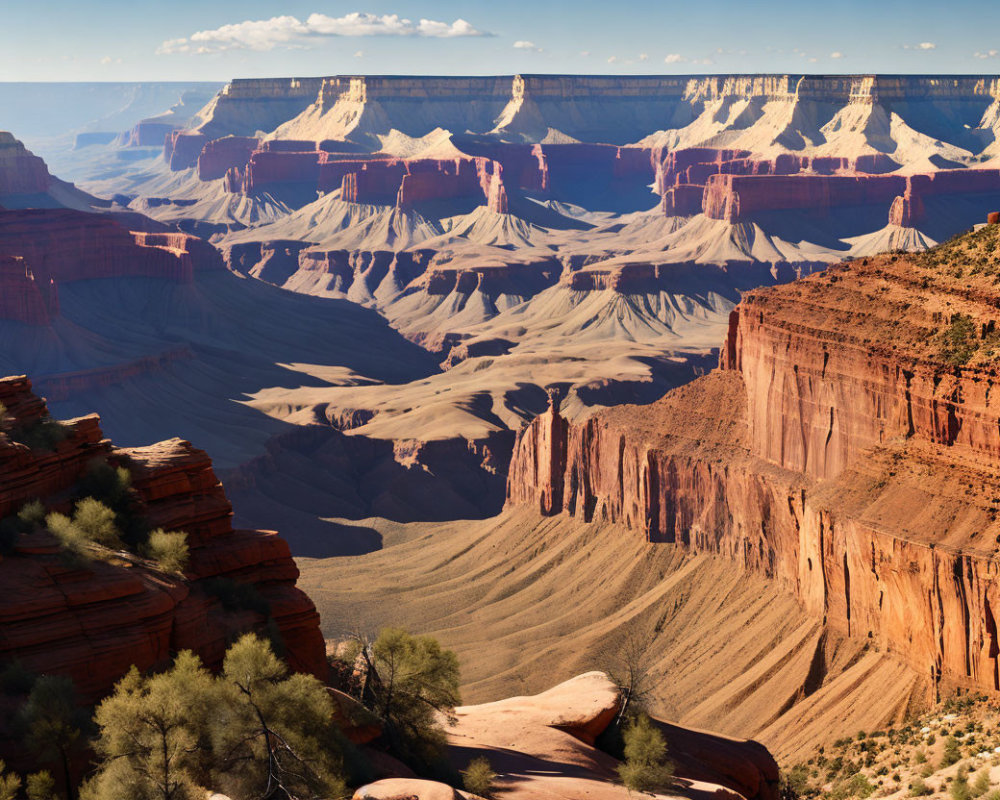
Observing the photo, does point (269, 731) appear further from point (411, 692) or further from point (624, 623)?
point (624, 623)

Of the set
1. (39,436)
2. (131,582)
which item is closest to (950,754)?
(131,582)

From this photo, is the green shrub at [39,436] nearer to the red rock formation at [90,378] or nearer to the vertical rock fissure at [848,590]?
the vertical rock fissure at [848,590]

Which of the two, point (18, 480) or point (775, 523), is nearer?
point (18, 480)

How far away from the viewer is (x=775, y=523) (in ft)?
208

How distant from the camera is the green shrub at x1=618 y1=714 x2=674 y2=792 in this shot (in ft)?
128

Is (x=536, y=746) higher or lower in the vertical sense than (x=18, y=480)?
lower

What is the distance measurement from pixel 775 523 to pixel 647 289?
132 metres

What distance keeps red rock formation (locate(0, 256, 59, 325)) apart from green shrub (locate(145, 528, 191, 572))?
356 ft

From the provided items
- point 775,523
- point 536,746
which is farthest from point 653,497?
point 536,746

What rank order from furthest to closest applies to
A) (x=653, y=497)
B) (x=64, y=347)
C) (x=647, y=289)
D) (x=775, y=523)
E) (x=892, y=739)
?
1. (x=647, y=289)
2. (x=64, y=347)
3. (x=653, y=497)
4. (x=775, y=523)
5. (x=892, y=739)

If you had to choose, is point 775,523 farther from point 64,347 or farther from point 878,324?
point 64,347

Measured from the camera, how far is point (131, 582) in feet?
108

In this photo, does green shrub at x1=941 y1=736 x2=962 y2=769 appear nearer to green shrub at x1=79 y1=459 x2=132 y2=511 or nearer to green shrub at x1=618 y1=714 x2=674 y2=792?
green shrub at x1=618 y1=714 x2=674 y2=792

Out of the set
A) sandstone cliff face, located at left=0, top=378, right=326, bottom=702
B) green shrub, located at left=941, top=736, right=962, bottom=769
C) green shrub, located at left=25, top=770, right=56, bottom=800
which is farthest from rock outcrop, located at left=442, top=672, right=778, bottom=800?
green shrub, located at left=25, top=770, right=56, bottom=800
